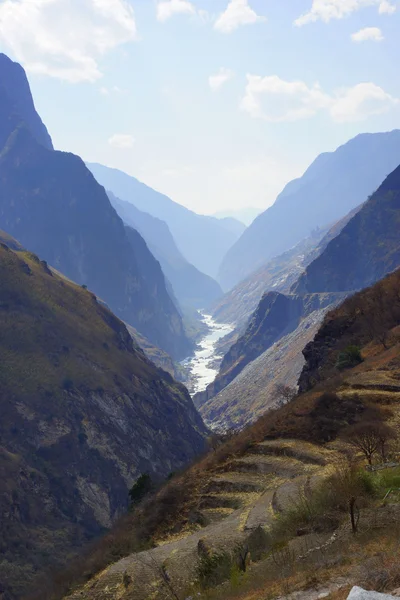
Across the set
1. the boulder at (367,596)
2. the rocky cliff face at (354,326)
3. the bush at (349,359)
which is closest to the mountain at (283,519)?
the boulder at (367,596)

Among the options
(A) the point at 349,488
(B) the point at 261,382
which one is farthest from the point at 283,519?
(B) the point at 261,382

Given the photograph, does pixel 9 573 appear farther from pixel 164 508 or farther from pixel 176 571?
pixel 176 571

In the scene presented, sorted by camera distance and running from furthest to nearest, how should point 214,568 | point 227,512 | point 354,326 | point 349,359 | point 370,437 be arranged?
point 354,326 < point 349,359 < point 227,512 < point 370,437 < point 214,568

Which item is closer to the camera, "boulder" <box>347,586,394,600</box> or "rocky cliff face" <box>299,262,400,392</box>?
"boulder" <box>347,586,394,600</box>

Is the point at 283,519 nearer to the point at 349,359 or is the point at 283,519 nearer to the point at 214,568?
Answer: the point at 214,568

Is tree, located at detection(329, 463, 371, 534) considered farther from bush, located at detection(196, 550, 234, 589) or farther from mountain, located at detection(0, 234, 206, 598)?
mountain, located at detection(0, 234, 206, 598)

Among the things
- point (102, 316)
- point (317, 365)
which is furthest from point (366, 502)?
point (102, 316)

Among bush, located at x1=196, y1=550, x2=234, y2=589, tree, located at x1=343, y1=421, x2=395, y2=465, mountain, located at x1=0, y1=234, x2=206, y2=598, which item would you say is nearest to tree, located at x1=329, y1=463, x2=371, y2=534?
bush, located at x1=196, y1=550, x2=234, y2=589
